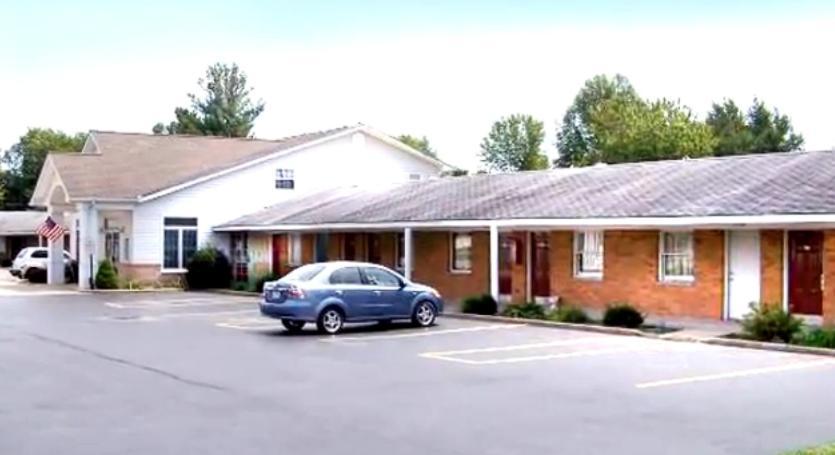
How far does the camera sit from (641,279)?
84.2 ft

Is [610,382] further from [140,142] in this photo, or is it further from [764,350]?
[140,142]

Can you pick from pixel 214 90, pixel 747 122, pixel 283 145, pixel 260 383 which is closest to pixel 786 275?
pixel 260 383

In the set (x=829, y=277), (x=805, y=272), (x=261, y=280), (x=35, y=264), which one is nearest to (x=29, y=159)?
(x=35, y=264)

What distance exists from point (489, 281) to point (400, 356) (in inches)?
503

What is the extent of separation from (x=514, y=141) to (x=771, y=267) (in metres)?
64.8

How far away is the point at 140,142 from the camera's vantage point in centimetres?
4825

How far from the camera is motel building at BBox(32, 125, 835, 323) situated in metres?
23.0

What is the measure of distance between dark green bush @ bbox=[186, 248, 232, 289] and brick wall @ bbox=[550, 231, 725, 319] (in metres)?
17.3

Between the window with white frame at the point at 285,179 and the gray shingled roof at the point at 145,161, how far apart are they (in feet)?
3.16

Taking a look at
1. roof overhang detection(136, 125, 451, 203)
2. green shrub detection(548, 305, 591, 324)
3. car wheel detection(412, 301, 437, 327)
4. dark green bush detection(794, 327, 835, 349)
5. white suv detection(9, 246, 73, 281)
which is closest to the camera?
dark green bush detection(794, 327, 835, 349)

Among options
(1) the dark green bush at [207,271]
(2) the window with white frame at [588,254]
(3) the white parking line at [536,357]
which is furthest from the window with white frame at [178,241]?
(3) the white parking line at [536,357]

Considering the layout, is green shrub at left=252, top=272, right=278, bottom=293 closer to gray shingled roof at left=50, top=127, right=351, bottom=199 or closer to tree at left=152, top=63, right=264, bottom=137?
gray shingled roof at left=50, top=127, right=351, bottom=199

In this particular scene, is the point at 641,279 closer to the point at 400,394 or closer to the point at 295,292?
the point at 295,292

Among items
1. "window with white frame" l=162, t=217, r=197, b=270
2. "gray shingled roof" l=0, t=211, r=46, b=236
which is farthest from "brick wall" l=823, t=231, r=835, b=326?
"gray shingled roof" l=0, t=211, r=46, b=236
